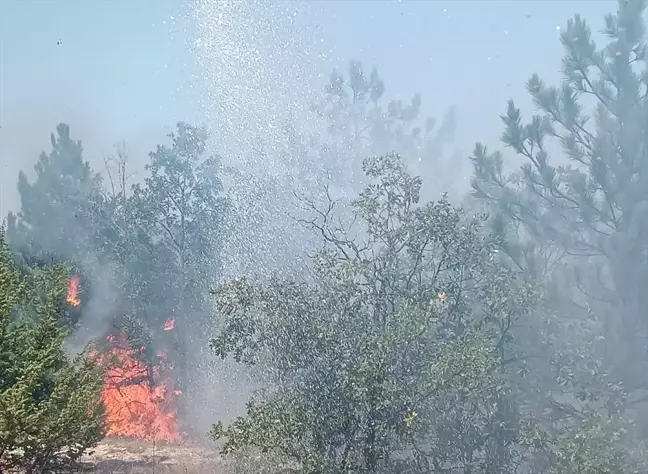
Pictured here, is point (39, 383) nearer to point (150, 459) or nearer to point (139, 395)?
point (150, 459)

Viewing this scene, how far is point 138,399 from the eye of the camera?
22797 millimetres

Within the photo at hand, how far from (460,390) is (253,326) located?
13.2 feet

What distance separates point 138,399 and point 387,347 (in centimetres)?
1444

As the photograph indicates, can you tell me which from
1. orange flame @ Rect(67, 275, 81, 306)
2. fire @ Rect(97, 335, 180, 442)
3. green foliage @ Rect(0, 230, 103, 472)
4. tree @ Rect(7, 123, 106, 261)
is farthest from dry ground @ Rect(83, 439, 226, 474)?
tree @ Rect(7, 123, 106, 261)

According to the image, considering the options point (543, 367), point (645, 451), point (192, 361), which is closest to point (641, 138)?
point (543, 367)

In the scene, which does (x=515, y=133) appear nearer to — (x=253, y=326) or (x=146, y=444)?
(x=253, y=326)

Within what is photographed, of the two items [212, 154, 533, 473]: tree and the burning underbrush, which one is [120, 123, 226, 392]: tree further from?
[212, 154, 533, 473]: tree

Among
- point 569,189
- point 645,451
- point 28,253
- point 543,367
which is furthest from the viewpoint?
point 28,253

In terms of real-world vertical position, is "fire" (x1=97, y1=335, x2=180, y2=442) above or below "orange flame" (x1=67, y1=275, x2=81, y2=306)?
below

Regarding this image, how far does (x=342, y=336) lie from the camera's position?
11.8m

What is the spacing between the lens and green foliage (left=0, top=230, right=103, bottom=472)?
7.82 m

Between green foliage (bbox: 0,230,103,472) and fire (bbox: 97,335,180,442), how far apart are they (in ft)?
33.0

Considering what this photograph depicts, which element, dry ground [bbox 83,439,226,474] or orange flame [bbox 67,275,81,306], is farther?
orange flame [bbox 67,275,81,306]

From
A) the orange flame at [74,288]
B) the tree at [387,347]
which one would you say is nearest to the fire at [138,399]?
the orange flame at [74,288]
